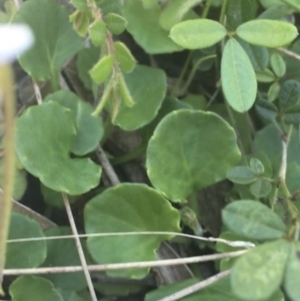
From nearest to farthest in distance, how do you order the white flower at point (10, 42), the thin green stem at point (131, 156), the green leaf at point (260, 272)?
the white flower at point (10, 42) → the green leaf at point (260, 272) → the thin green stem at point (131, 156)

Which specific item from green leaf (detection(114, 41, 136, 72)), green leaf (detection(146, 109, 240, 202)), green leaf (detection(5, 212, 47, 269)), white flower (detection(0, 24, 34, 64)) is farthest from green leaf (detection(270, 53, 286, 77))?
white flower (detection(0, 24, 34, 64))

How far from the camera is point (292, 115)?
61 cm

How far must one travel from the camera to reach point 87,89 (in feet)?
2.45

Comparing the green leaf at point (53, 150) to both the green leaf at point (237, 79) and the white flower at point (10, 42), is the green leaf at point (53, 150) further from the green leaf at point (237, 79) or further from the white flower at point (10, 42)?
the white flower at point (10, 42)

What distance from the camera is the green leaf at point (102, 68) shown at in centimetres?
47

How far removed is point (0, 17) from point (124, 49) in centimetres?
21

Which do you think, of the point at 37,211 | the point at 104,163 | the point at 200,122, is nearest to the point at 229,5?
the point at 200,122

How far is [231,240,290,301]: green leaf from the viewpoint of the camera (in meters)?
0.38

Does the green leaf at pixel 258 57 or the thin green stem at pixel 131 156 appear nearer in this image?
the green leaf at pixel 258 57

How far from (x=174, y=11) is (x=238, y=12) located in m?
0.08

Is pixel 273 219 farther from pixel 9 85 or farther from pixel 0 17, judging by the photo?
pixel 0 17

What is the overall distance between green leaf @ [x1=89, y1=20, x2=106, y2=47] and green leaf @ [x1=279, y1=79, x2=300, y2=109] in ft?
0.78

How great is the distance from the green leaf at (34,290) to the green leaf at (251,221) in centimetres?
23

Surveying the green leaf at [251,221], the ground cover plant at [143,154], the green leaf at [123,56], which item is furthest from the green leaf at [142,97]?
the green leaf at [251,221]
